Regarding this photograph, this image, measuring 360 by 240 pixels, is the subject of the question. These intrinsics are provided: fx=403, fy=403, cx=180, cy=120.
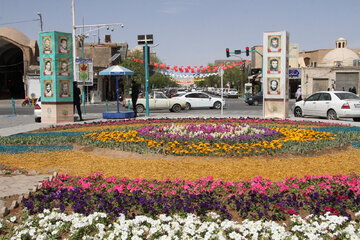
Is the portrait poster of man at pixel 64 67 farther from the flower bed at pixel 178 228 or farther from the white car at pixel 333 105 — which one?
the flower bed at pixel 178 228

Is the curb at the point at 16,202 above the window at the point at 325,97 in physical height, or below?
below

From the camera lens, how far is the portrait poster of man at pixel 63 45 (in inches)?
739

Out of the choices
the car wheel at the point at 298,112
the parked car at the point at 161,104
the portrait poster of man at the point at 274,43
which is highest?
the portrait poster of man at the point at 274,43

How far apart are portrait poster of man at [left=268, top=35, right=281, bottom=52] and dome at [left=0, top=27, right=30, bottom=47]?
3853 centimetres

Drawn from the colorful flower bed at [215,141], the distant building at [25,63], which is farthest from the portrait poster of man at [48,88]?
the distant building at [25,63]

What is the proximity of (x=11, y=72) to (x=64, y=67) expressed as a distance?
45163 millimetres

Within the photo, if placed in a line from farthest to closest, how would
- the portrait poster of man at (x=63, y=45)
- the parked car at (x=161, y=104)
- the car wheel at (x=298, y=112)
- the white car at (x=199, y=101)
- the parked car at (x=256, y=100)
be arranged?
the parked car at (x=256, y=100) → the white car at (x=199, y=101) → the parked car at (x=161, y=104) → the car wheel at (x=298, y=112) → the portrait poster of man at (x=63, y=45)

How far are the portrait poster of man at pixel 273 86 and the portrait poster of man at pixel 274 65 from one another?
0.41 m

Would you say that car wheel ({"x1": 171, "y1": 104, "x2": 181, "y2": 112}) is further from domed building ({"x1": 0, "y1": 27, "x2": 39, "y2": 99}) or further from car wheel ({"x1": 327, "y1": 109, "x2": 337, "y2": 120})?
domed building ({"x1": 0, "y1": 27, "x2": 39, "y2": 99})

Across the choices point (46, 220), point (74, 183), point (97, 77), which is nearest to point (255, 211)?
point (46, 220)

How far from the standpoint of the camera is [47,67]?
61.8 feet

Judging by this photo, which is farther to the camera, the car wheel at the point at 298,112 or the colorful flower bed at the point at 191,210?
the car wheel at the point at 298,112

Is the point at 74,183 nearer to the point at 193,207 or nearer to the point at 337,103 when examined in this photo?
the point at 193,207

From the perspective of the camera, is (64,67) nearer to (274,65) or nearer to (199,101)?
(274,65)
